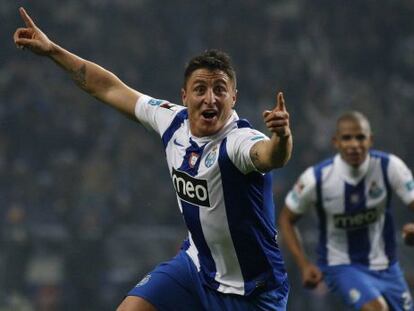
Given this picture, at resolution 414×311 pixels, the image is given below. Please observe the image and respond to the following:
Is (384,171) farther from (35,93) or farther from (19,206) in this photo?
(35,93)

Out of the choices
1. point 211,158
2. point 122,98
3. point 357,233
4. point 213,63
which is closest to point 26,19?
point 122,98

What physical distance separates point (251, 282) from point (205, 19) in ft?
25.3

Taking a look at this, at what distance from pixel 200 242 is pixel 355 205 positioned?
8.15 ft

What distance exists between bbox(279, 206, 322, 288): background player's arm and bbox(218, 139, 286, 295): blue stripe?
211 cm

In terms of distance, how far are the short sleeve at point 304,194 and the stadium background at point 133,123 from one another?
254 centimetres

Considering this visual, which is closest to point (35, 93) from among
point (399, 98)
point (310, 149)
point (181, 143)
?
point (310, 149)

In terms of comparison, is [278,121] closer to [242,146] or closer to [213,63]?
[242,146]

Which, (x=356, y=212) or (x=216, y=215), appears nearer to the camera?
(x=216, y=215)

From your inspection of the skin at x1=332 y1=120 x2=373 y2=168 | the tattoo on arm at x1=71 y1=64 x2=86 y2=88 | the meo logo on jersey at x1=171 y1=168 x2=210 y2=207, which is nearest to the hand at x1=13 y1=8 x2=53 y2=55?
the tattoo on arm at x1=71 y1=64 x2=86 y2=88

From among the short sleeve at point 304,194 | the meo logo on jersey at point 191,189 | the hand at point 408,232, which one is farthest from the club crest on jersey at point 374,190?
Answer: the meo logo on jersey at point 191,189

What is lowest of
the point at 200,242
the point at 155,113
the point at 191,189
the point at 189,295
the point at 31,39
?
the point at 189,295

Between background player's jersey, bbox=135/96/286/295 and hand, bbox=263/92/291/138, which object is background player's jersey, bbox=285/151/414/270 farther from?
hand, bbox=263/92/291/138

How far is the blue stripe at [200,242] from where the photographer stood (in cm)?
448

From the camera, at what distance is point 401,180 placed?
6.61m
